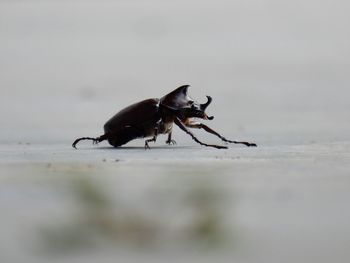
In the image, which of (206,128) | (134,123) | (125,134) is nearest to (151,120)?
(134,123)

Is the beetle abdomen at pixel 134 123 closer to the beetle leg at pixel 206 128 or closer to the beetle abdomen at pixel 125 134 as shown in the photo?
the beetle abdomen at pixel 125 134

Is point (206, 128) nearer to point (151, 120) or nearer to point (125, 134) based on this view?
point (151, 120)

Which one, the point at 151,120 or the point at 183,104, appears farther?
the point at 183,104

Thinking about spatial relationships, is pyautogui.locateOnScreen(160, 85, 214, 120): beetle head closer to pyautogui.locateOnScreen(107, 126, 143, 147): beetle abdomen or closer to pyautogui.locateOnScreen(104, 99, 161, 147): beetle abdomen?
pyautogui.locateOnScreen(104, 99, 161, 147): beetle abdomen

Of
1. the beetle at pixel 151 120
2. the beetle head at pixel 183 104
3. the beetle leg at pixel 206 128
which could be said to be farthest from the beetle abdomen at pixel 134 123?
the beetle leg at pixel 206 128

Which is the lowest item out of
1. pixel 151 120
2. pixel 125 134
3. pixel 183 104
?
pixel 125 134

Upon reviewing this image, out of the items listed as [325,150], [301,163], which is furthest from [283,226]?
[325,150]

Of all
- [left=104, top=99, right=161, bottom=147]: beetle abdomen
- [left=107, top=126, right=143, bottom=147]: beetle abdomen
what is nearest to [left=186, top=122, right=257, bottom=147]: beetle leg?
[left=104, top=99, right=161, bottom=147]: beetle abdomen

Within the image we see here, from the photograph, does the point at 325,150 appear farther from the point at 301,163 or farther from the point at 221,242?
the point at 221,242
